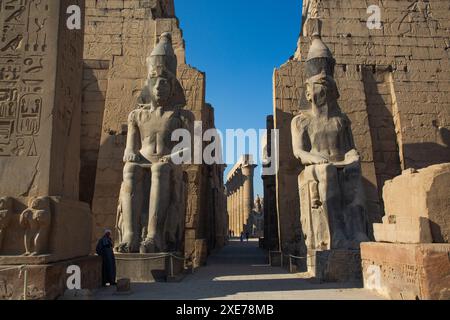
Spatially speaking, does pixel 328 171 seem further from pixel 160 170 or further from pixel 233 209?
pixel 233 209

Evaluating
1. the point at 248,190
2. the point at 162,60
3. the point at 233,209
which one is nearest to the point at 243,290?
the point at 162,60

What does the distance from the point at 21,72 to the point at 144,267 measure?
2.64 m

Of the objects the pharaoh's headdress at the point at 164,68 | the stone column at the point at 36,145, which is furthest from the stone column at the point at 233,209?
the stone column at the point at 36,145

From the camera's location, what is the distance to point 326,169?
5562 mm

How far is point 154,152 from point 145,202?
72 cm

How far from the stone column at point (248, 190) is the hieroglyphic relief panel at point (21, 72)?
2276 cm

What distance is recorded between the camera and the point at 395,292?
3.21 m

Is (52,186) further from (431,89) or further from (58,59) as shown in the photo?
(431,89)

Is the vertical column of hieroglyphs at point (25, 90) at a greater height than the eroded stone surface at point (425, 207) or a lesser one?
greater

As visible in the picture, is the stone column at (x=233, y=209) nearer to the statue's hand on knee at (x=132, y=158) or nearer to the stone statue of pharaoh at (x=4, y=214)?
the statue's hand on knee at (x=132, y=158)

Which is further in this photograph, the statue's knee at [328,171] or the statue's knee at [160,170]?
the statue's knee at [328,171]

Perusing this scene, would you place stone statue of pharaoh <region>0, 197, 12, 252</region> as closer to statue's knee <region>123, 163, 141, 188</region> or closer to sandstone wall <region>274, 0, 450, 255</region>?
statue's knee <region>123, 163, 141, 188</region>

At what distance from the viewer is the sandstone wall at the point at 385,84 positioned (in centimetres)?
889
